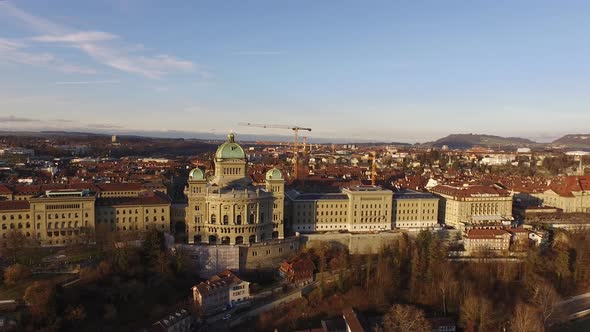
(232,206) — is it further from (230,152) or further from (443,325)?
(443,325)

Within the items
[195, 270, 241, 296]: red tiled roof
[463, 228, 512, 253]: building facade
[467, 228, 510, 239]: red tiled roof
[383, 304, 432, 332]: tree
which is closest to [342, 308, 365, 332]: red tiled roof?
[383, 304, 432, 332]: tree

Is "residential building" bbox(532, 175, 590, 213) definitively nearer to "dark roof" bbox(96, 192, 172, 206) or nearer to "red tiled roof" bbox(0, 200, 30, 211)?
"dark roof" bbox(96, 192, 172, 206)

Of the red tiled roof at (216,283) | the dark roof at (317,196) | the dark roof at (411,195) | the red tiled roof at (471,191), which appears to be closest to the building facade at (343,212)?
the dark roof at (317,196)

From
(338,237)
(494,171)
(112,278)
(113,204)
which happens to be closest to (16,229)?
(113,204)

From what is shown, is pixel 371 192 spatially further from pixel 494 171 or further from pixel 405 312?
pixel 494 171

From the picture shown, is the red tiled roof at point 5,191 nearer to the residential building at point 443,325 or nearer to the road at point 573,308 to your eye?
the residential building at point 443,325

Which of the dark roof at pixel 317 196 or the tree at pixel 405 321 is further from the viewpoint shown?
the dark roof at pixel 317 196
